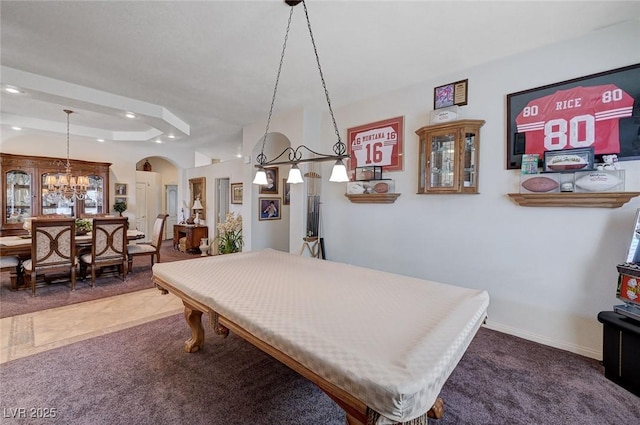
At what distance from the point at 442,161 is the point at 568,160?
3.40ft

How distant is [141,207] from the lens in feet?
25.0

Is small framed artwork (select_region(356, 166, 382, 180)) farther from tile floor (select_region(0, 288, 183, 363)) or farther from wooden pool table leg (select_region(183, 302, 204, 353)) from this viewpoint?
tile floor (select_region(0, 288, 183, 363))

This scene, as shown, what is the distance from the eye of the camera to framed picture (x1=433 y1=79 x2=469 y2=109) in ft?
9.43

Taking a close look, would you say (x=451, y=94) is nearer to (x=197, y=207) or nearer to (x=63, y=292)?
(x=63, y=292)

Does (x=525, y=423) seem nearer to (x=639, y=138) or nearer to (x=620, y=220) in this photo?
(x=620, y=220)

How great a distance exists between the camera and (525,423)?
1595 mm

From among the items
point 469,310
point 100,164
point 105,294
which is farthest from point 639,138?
point 100,164

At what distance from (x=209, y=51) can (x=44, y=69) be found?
2010 millimetres

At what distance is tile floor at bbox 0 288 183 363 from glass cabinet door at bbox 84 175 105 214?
11.0ft

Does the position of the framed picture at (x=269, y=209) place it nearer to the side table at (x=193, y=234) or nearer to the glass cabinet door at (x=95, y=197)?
the side table at (x=193, y=234)

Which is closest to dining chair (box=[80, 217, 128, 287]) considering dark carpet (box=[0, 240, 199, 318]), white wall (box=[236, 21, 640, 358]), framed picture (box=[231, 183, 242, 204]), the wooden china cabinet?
dark carpet (box=[0, 240, 199, 318])

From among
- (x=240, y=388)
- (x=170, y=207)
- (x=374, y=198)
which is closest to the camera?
(x=240, y=388)

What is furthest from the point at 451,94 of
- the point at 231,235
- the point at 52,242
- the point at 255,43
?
the point at 52,242

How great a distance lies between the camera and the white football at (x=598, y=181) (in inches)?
83.7
